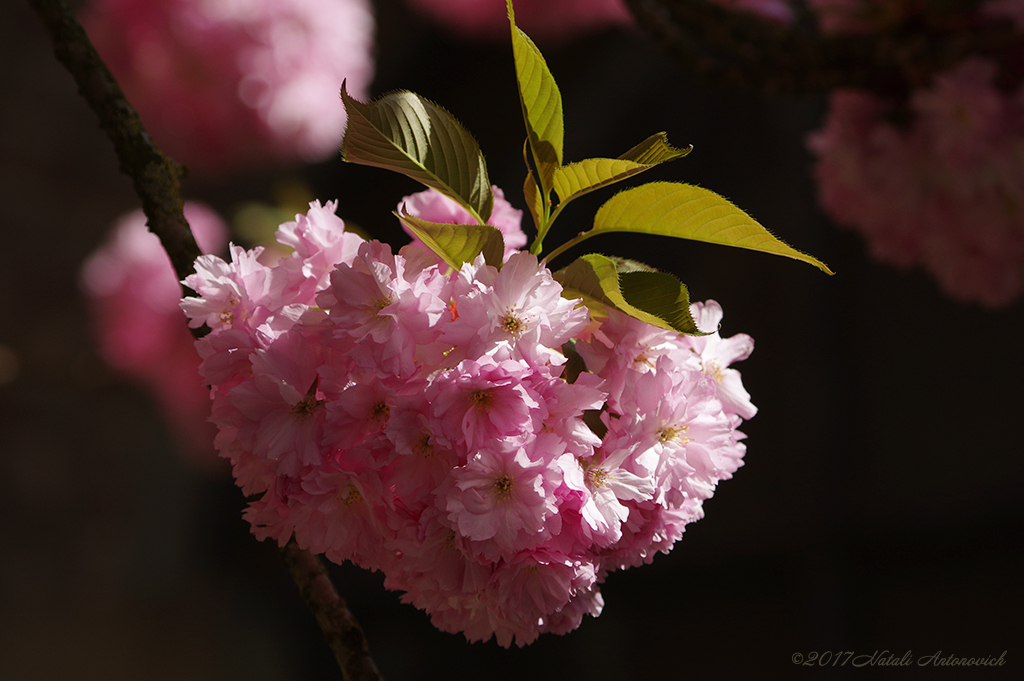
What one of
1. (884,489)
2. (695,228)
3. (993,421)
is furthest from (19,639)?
(993,421)

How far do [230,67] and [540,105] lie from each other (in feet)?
2.94

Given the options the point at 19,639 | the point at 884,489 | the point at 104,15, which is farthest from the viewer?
the point at 884,489

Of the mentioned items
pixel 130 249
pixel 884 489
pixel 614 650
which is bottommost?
pixel 614 650

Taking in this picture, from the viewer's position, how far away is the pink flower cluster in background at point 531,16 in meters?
1.39

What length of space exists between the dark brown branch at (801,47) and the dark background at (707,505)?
787 mm

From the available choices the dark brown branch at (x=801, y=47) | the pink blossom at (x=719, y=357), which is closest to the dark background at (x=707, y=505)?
the dark brown branch at (x=801, y=47)

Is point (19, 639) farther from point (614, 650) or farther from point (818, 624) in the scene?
point (818, 624)

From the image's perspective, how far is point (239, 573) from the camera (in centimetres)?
168

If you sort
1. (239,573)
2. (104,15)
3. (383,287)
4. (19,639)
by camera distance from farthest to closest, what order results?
(239,573)
(19,639)
(104,15)
(383,287)

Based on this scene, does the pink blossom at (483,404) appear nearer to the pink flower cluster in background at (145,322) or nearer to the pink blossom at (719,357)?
the pink blossom at (719,357)

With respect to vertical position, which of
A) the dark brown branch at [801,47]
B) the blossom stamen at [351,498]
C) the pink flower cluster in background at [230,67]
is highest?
the blossom stamen at [351,498]

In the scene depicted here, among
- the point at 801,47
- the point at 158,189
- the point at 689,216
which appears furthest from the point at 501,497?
the point at 801,47

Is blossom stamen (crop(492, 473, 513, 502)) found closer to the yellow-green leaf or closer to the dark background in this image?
the yellow-green leaf

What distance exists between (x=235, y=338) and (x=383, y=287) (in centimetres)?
7
